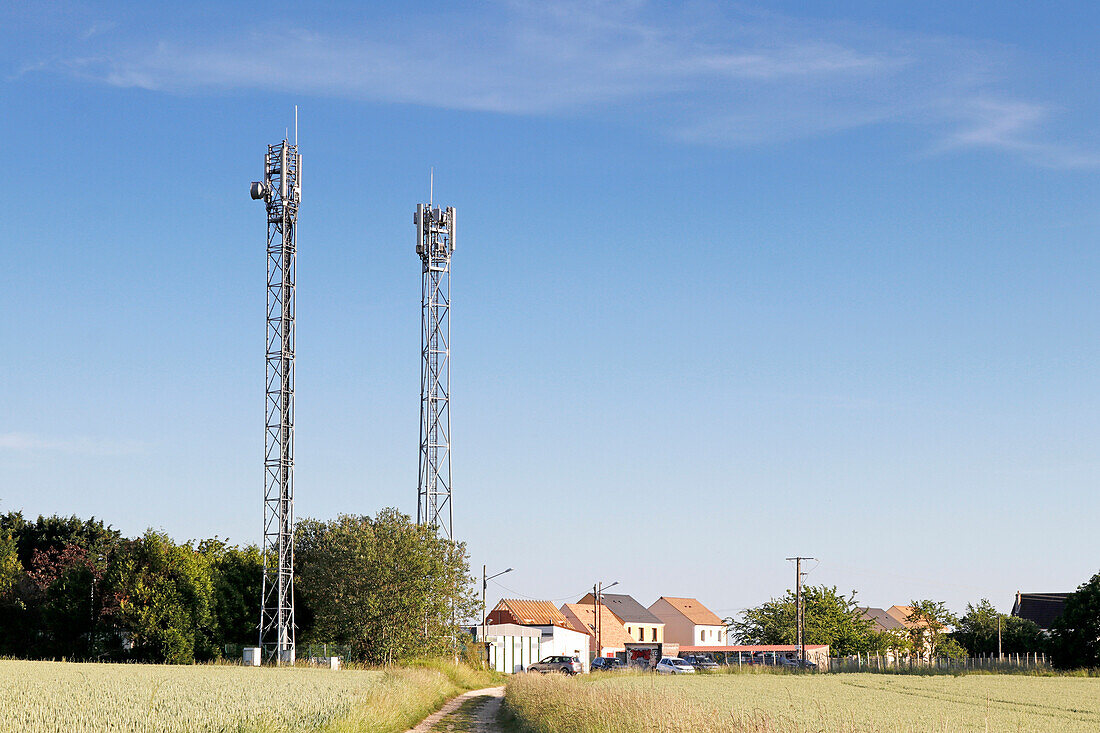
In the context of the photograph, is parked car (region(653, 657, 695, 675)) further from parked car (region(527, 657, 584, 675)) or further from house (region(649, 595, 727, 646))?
house (region(649, 595, 727, 646))

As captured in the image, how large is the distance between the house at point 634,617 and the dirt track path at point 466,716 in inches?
3521

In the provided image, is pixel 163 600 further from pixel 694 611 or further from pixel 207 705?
pixel 694 611

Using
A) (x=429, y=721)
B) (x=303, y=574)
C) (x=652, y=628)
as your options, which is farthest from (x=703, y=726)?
(x=652, y=628)

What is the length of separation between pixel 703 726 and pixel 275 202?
44.2 meters

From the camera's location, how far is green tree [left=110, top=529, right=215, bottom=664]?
185 ft

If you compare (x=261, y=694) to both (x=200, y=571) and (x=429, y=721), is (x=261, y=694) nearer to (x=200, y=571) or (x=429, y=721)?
(x=429, y=721)

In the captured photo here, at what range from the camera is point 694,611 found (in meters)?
155

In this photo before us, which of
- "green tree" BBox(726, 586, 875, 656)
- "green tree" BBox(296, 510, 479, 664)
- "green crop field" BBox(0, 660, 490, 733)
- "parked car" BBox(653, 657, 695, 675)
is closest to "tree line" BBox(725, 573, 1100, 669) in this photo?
"green tree" BBox(726, 586, 875, 656)

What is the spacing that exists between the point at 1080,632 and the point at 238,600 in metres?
Result: 50.3

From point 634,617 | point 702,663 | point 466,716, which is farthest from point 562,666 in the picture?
point 634,617

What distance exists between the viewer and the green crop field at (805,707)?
1986cm

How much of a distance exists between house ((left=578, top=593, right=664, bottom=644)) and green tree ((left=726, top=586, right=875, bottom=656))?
2806cm

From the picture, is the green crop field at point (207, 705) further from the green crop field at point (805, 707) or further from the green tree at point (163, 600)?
the green tree at point (163, 600)

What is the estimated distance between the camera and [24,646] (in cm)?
6247
